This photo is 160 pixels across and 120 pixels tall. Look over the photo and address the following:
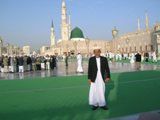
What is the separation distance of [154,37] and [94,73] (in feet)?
187

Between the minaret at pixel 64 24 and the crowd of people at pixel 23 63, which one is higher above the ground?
the minaret at pixel 64 24

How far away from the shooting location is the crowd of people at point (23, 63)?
66.0ft

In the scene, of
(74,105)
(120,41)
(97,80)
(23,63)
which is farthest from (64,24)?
(97,80)

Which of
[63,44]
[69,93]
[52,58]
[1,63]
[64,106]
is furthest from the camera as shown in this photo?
[63,44]

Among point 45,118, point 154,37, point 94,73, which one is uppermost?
point 154,37

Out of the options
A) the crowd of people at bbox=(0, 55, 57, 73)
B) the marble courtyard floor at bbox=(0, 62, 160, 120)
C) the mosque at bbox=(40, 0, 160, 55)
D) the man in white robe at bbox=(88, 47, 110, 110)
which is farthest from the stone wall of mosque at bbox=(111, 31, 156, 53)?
the man in white robe at bbox=(88, 47, 110, 110)

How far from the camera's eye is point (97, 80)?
6.30 meters

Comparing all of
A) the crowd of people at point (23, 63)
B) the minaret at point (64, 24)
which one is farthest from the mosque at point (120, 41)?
the crowd of people at point (23, 63)

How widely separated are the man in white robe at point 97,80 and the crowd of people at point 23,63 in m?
14.0

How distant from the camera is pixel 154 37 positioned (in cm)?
6097

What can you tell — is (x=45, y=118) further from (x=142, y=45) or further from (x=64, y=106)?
(x=142, y=45)

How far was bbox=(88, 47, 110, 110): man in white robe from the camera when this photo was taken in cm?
627

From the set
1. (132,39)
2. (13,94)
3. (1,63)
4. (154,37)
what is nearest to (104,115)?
(13,94)

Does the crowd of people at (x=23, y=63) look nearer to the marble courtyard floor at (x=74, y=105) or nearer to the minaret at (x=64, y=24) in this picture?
the marble courtyard floor at (x=74, y=105)
